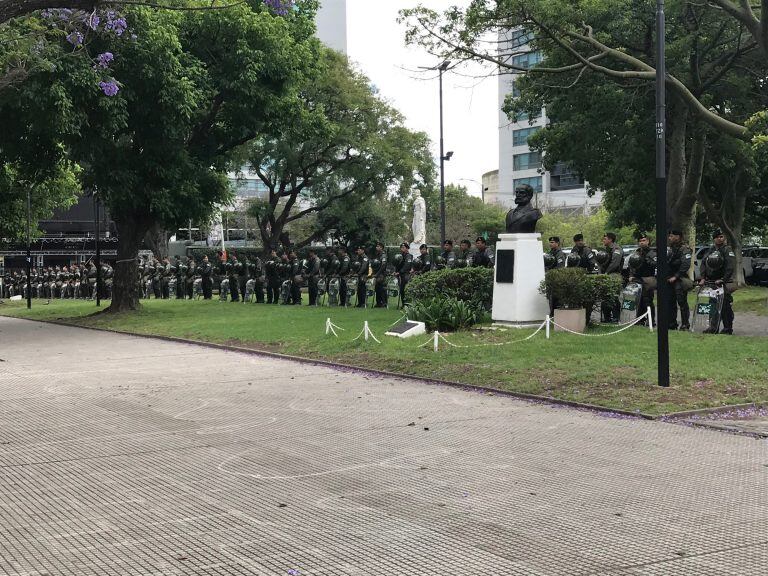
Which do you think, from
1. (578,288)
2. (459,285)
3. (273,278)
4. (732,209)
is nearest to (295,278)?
(273,278)

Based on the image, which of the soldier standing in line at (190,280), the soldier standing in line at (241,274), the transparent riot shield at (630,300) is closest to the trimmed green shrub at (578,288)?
the transparent riot shield at (630,300)

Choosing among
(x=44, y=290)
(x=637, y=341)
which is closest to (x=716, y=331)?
(x=637, y=341)

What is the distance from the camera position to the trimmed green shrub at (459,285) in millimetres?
→ 17672

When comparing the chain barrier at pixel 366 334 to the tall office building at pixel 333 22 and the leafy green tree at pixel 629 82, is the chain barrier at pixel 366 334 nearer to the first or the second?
the leafy green tree at pixel 629 82

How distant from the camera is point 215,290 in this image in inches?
1519

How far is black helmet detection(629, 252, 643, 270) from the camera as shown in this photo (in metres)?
17.6

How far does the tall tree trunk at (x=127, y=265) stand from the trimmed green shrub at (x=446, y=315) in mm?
13303

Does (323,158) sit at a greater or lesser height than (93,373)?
greater

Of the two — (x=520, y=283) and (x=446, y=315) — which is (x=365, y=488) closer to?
(x=446, y=315)

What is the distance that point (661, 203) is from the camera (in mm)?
10414

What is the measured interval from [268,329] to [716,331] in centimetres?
960

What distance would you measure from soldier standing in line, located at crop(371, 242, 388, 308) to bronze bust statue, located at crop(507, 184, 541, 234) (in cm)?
896

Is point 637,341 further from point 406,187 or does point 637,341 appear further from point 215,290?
point 406,187

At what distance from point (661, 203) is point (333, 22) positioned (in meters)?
100
